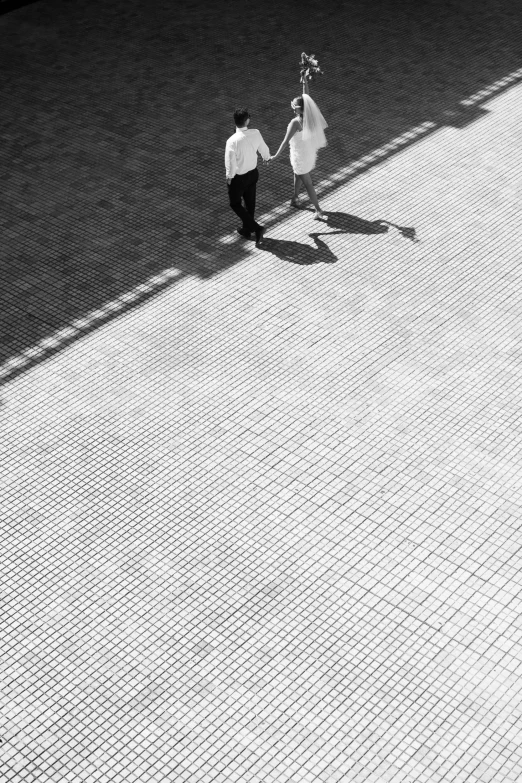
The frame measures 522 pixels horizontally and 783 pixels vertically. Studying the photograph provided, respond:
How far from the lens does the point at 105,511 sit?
679cm

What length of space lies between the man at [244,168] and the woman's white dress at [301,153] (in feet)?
1.04

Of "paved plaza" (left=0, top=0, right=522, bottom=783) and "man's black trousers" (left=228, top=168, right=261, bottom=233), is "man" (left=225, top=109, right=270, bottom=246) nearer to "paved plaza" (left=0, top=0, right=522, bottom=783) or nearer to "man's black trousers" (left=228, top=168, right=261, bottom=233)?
"man's black trousers" (left=228, top=168, right=261, bottom=233)

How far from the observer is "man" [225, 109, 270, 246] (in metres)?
9.11

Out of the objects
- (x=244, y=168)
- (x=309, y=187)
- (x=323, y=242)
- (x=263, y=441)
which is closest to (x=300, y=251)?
(x=323, y=242)

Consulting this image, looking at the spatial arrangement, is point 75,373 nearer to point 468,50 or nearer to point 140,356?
point 140,356

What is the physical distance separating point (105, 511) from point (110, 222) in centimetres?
401

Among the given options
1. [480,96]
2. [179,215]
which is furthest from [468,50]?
[179,215]

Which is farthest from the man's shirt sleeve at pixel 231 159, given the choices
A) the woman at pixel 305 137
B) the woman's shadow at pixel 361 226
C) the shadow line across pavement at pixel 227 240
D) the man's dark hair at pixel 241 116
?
the woman's shadow at pixel 361 226

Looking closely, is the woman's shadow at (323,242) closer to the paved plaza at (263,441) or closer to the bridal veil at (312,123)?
the paved plaza at (263,441)

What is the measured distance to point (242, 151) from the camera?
30.0ft

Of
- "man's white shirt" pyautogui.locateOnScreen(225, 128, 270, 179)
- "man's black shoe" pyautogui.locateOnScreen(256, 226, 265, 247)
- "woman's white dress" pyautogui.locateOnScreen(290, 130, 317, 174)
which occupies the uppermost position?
"man's white shirt" pyautogui.locateOnScreen(225, 128, 270, 179)

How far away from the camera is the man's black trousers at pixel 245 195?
930 cm

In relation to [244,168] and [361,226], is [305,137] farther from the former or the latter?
[361,226]

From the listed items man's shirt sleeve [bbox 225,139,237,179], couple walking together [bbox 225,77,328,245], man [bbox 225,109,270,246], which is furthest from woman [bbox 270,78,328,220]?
man's shirt sleeve [bbox 225,139,237,179]
